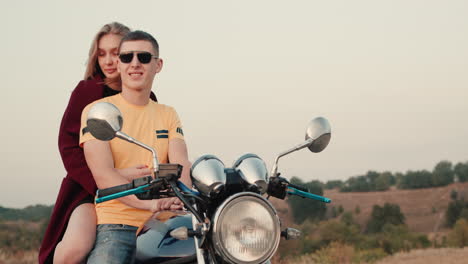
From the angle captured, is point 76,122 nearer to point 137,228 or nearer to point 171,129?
point 171,129

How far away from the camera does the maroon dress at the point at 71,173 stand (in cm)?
425

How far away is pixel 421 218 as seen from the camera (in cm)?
4269

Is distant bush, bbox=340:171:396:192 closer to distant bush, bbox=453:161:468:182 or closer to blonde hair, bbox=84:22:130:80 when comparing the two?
distant bush, bbox=453:161:468:182

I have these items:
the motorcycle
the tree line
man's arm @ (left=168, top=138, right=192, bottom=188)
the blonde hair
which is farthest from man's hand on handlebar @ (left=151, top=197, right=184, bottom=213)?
the tree line

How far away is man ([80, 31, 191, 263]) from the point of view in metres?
3.35

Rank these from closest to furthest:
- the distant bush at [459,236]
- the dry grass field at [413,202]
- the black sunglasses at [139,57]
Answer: the black sunglasses at [139,57]
the distant bush at [459,236]
the dry grass field at [413,202]

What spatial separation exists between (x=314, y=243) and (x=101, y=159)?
896 inches

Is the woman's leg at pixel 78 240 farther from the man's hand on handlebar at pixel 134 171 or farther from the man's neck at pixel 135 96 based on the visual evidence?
the man's neck at pixel 135 96

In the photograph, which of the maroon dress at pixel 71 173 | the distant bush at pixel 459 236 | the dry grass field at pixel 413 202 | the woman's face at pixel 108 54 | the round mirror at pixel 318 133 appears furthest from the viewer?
the dry grass field at pixel 413 202

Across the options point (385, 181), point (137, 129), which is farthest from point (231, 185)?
point (385, 181)

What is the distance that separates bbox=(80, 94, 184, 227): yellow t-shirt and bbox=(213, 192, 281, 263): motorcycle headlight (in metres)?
1.22

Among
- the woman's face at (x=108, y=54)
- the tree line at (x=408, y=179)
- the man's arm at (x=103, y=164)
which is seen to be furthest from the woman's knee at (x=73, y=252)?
the tree line at (x=408, y=179)

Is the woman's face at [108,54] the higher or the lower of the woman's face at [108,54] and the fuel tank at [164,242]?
the higher

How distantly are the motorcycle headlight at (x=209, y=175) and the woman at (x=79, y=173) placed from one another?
0.89m
